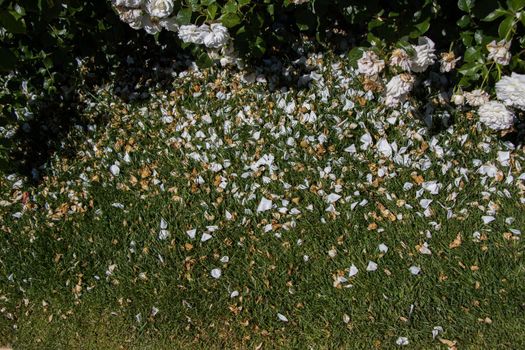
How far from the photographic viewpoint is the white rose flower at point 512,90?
7.77 feet

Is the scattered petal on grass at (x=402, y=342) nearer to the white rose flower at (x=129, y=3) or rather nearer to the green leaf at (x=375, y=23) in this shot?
the green leaf at (x=375, y=23)

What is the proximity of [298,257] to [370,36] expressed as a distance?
40.7 inches

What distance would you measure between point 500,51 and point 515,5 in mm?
179

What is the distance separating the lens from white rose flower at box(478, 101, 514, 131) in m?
2.52

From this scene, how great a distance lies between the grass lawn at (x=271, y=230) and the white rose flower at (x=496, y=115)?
1.12 feet

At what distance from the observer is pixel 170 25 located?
9.85 ft

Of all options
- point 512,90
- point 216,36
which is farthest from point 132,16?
point 512,90

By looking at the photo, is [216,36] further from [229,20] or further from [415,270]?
[415,270]

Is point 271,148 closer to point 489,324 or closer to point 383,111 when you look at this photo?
point 383,111

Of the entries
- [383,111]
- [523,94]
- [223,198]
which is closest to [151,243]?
[223,198]

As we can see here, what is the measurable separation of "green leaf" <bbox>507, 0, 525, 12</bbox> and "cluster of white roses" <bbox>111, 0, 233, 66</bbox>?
1152 mm

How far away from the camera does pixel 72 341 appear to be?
286 cm

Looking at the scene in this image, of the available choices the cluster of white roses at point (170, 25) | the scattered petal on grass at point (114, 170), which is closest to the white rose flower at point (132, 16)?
the cluster of white roses at point (170, 25)

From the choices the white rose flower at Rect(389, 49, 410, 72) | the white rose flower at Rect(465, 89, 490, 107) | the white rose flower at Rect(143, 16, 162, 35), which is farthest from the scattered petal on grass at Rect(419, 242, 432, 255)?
the white rose flower at Rect(143, 16, 162, 35)
